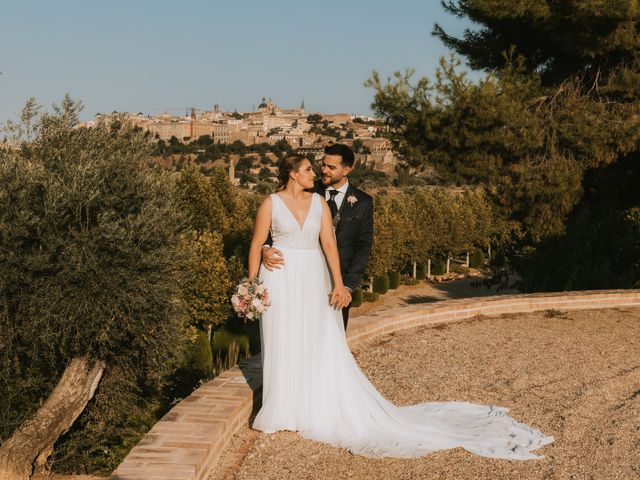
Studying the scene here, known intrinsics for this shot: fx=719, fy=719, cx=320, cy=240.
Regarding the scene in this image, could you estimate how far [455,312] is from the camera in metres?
9.41

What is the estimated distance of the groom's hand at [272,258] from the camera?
4.55 metres

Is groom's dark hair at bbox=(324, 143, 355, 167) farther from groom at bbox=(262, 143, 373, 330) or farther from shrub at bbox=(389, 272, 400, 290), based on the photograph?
shrub at bbox=(389, 272, 400, 290)

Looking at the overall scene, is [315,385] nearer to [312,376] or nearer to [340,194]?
[312,376]

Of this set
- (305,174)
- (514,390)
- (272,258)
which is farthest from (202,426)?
(514,390)

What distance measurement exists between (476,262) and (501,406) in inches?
1646

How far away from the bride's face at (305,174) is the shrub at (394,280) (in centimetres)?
3326

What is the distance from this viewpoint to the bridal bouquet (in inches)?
175

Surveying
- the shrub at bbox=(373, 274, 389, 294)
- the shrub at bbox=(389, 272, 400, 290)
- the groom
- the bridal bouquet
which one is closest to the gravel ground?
the bridal bouquet

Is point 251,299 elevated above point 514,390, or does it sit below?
above

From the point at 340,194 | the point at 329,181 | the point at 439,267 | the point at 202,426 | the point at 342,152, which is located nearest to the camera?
the point at 202,426

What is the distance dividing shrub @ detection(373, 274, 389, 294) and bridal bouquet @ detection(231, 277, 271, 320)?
3055 centimetres

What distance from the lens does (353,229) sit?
17.6 ft

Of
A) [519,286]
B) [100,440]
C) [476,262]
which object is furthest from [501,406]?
[476,262]

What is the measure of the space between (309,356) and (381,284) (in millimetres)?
30538
